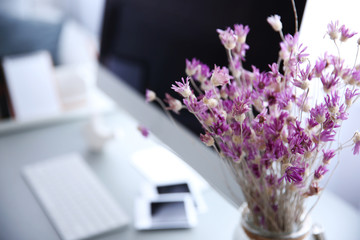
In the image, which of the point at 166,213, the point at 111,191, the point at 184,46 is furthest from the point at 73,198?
the point at 184,46

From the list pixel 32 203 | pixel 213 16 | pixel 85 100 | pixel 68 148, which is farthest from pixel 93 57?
pixel 213 16

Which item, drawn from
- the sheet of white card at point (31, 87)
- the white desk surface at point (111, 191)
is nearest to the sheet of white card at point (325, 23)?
the white desk surface at point (111, 191)

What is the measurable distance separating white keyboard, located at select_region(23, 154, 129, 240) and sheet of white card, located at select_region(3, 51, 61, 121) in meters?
0.23

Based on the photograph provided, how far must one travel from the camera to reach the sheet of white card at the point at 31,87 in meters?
1.33

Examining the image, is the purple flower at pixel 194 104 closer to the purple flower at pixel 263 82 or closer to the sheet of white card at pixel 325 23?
the purple flower at pixel 263 82

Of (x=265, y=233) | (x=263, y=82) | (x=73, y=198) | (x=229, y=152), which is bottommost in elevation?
(x=73, y=198)

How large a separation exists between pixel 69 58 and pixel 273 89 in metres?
1.69

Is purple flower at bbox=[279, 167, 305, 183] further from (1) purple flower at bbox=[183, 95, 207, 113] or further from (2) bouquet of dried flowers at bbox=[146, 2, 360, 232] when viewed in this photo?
(1) purple flower at bbox=[183, 95, 207, 113]

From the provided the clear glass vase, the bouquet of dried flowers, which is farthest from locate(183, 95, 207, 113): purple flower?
the clear glass vase

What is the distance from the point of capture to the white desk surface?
0.92 meters

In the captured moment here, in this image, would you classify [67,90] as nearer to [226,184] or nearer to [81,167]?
[81,167]

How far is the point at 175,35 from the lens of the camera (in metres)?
0.90

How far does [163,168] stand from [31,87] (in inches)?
20.4

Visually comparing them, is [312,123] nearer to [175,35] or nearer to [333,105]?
[333,105]
